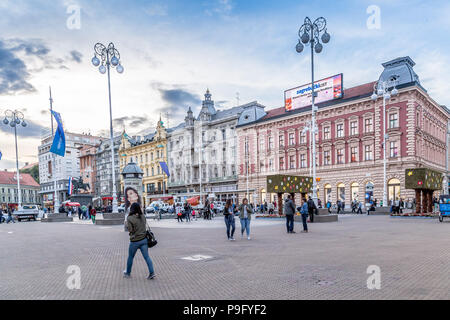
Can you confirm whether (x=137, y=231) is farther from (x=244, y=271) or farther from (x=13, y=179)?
(x=13, y=179)

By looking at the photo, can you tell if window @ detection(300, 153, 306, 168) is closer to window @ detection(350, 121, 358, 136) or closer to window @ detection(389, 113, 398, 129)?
window @ detection(350, 121, 358, 136)

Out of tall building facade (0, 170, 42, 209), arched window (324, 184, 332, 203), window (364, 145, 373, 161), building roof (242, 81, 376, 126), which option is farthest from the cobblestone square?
tall building facade (0, 170, 42, 209)

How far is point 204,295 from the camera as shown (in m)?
6.27

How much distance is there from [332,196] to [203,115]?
29.3 m

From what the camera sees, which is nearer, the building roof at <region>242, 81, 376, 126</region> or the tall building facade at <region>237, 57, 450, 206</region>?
the tall building facade at <region>237, 57, 450, 206</region>

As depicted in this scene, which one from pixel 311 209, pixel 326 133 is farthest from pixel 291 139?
pixel 311 209

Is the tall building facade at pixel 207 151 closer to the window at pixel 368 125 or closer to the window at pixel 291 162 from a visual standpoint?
the window at pixel 291 162

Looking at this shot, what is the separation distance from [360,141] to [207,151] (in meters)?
29.0

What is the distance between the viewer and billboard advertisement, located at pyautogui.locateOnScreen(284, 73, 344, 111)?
4625 cm

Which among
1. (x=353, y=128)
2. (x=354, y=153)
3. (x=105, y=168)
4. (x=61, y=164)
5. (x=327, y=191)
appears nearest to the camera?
(x=354, y=153)

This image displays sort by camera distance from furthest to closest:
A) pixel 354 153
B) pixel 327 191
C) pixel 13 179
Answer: pixel 13 179, pixel 327 191, pixel 354 153

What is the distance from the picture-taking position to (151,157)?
7769 centimetres

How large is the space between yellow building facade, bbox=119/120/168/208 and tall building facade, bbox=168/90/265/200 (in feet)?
7.07
